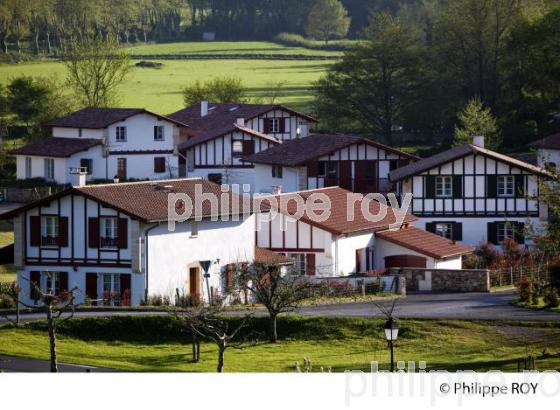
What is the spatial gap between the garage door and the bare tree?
11114mm

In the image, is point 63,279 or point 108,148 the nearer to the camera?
point 63,279

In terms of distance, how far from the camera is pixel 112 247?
129ft

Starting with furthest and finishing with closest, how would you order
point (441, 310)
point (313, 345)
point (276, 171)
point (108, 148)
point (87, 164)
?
point (108, 148)
point (87, 164)
point (276, 171)
point (441, 310)
point (313, 345)

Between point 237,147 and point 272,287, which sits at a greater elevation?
point 237,147

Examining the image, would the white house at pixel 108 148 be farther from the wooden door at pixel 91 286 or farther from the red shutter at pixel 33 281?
the wooden door at pixel 91 286

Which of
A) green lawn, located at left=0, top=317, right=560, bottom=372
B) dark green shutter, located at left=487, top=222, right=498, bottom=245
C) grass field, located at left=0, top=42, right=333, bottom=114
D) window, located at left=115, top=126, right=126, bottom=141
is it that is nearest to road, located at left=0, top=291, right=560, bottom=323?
green lawn, located at left=0, top=317, right=560, bottom=372

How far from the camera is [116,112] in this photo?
229 feet

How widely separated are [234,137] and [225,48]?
5033cm

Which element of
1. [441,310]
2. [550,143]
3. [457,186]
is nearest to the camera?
[441,310]

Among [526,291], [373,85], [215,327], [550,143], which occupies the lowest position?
[215,327]

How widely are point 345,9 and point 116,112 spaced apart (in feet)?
187

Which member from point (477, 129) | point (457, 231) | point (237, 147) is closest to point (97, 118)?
point (237, 147)

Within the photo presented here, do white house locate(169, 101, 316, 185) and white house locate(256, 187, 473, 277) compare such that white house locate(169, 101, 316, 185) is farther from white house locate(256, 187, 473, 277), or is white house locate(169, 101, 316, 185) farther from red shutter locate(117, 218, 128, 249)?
red shutter locate(117, 218, 128, 249)

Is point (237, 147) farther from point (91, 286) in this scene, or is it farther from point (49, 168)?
point (91, 286)
